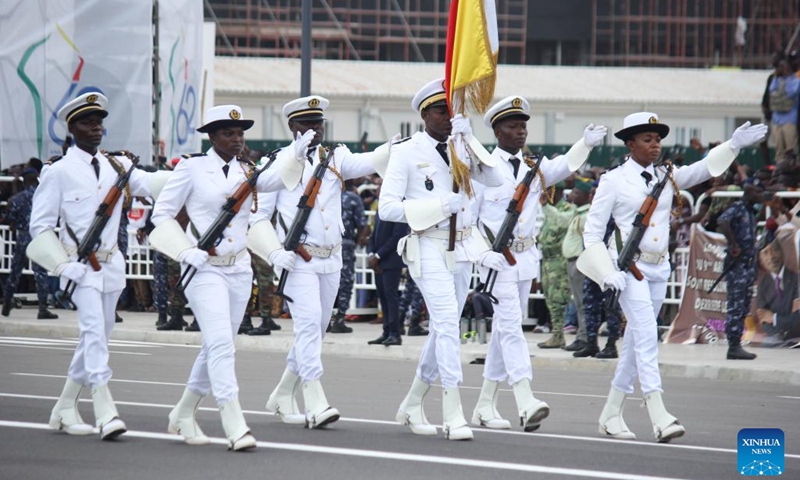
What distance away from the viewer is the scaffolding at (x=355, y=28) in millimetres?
56531

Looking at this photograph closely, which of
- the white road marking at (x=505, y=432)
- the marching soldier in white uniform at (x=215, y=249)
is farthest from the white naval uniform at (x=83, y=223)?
the white road marking at (x=505, y=432)

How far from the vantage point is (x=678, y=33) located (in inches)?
2290

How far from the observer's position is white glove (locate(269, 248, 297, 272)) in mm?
11086

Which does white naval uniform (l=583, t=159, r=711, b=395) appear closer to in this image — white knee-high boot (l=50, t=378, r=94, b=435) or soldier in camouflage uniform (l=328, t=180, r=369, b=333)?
white knee-high boot (l=50, t=378, r=94, b=435)

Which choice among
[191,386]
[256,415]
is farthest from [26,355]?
[191,386]

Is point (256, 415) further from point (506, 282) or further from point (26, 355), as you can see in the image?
point (26, 355)

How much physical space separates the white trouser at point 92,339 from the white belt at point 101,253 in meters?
0.23

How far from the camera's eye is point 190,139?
24844 millimetres

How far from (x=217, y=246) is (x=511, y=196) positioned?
8.53ft

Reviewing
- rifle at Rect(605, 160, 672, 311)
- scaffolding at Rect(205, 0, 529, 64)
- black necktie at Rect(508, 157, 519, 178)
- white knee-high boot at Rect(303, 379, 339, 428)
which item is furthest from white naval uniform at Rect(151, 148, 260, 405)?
scaffolding at Rect(205, 0, 529, 64)

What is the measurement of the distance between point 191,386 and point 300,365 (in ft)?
3.30

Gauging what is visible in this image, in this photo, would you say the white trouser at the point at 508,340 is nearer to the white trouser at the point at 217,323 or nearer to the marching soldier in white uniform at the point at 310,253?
the marching soldier in white uniform at the point at 310,253

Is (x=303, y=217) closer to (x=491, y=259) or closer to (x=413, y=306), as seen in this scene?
(x=491, y=259)

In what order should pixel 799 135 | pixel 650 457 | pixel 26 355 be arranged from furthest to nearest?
1. pixel 799 135
2. pixel 26 355
3. pixel 650 457
